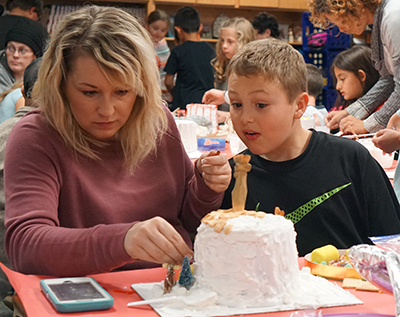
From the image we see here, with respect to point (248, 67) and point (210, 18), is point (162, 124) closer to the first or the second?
point (248, 67)

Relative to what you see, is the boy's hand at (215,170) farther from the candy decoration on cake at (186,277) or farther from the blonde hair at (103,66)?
the candy decoration on cake at (186,277)

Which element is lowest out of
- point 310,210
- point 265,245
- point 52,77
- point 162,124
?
point 310,210

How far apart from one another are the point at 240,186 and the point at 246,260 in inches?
7.2

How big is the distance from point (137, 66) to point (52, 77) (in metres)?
0.21

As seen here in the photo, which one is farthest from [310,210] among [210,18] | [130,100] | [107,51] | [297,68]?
[210,18]

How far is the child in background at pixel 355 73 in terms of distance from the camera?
149 inches

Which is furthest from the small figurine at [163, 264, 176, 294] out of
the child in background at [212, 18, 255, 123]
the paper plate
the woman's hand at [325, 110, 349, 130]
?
the child in background at [212, 18, 255, 123]

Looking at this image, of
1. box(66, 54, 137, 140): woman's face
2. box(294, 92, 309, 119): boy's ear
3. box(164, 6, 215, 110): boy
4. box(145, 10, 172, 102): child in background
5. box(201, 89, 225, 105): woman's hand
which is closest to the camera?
box(66, 54, 137, 140): woman's face

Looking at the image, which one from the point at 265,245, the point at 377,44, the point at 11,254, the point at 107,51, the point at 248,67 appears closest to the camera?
the point at 265,245

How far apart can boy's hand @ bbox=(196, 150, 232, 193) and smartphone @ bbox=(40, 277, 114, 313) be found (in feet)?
1.47

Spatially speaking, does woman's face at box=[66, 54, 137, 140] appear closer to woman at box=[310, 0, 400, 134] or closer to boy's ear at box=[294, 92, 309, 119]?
boy's ear at box=[294, 92, 309, 119]

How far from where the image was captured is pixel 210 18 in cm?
709

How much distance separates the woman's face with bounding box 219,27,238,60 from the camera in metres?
4.76

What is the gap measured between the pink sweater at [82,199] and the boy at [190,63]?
3556 mm
